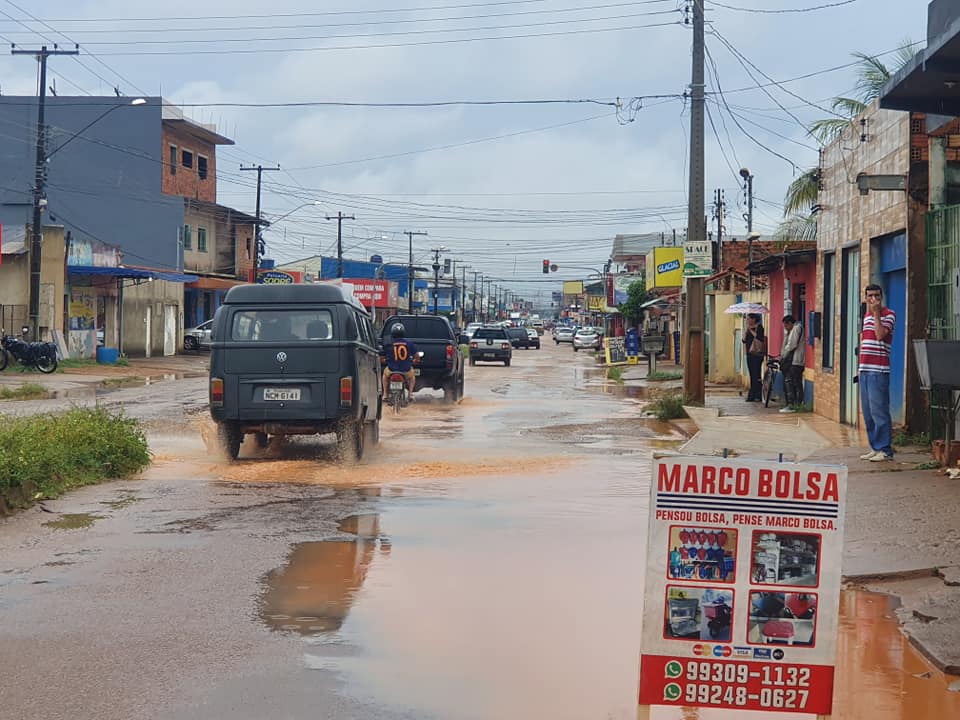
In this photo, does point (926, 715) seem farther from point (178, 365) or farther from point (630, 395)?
point (178, 365)

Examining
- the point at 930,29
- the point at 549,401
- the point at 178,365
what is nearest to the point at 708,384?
the point at 549,401

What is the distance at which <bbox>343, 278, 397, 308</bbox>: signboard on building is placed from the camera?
99.0 meters

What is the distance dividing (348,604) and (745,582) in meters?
3.35

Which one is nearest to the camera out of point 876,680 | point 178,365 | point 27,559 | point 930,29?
point 876,680

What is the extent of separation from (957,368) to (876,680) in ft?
16.8

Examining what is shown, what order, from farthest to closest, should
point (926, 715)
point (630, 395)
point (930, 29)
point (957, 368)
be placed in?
1. point (630, 395)
2. point (930, 29)
3. point (957, 368)
4. point (926, 715)

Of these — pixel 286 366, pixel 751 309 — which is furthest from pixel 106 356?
pixel 286 366

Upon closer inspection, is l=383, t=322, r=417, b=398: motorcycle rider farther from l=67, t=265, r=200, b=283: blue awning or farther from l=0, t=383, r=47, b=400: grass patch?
l=67, t=265, r=200, b=283: blue awning

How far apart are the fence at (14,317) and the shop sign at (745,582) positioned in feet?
134

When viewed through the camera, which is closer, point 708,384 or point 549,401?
point 549,401

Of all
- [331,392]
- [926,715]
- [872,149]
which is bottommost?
[926,715]

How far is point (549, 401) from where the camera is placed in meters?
28.1

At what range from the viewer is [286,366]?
49.8 ft

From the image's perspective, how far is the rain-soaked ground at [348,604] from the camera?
586cm
